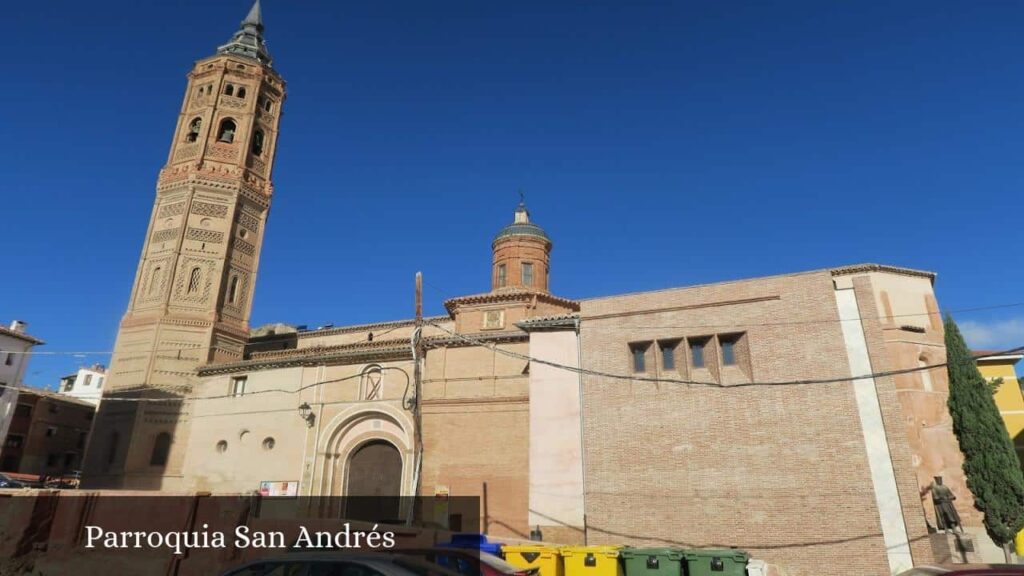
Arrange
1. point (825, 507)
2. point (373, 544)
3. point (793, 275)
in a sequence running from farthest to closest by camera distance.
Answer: point (793, 275)
point (825, 507)
point (373, 544)

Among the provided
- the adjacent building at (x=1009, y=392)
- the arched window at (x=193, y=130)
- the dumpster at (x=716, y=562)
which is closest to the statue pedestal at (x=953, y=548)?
the dumpster at (x=716, y=562)

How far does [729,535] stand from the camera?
45.0ft

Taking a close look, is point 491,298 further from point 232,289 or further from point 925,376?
point 925,376

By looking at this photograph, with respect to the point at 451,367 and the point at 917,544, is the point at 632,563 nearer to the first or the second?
the point at 917,544

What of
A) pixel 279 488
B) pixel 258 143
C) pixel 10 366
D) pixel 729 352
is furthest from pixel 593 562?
pixel 10 366

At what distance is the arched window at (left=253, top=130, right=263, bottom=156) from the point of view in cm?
3130

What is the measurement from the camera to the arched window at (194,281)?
87.9 feet

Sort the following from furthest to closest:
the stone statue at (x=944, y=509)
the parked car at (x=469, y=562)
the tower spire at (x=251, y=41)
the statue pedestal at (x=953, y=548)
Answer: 1. the tower spire at (x=251, y=41)
2. the stone statue at (x=944, y=509)
3. the statue pedestal at (x=953, y=548)
4. the parked car at (x=469, y=562)

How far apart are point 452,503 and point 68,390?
55.0 m

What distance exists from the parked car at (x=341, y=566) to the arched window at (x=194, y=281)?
78.3 ft

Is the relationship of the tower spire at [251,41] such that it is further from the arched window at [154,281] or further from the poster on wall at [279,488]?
the poster on wall at [279,488]

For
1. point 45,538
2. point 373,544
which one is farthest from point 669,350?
point 45,538

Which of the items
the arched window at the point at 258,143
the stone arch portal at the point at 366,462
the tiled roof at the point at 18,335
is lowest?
the stone arch portal at the point at 366,462

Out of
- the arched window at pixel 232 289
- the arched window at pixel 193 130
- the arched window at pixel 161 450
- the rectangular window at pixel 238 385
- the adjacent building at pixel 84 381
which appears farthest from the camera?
the adjacent building at pixel 84 381
